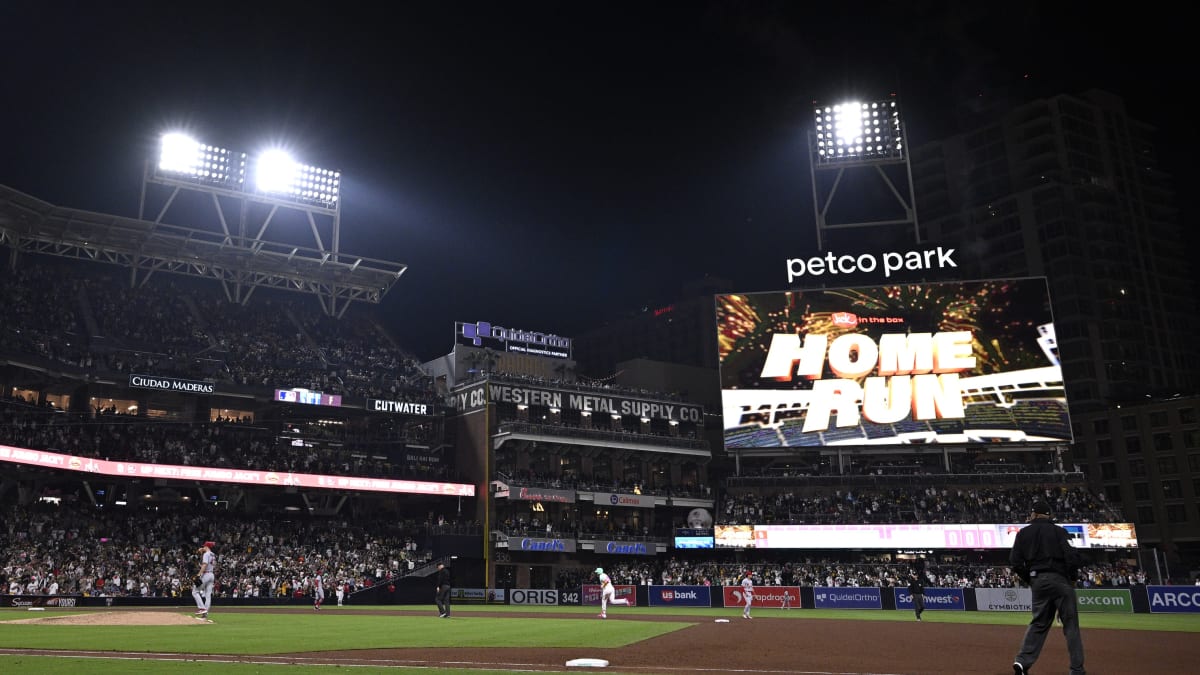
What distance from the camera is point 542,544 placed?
6719 centimetres

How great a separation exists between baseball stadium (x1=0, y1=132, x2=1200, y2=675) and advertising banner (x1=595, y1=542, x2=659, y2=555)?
0.44 m

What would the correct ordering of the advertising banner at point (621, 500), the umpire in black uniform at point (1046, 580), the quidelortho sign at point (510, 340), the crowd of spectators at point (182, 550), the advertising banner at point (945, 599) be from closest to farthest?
the umpire in black uniform at point (1046, 580) < the advertising banner at point (945, 599) < the crowd of spectators at point (182, 550) < the advertising banner at point (621, 500) < the quidelortho sign at point (510, 340)

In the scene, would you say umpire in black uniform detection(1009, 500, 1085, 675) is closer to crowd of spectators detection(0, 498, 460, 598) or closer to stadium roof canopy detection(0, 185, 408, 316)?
crowd of spectators detection(0, 498, 460, 598)

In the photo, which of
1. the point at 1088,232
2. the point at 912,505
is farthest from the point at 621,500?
the point at 1088,232

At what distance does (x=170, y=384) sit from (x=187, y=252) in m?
14.0

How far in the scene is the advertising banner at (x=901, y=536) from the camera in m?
61.1

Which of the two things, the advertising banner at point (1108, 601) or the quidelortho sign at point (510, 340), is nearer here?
the advertising banner at point (1108, 601)

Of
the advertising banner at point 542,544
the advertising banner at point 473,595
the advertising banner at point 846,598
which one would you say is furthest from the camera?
the advertising banner at point 542,544

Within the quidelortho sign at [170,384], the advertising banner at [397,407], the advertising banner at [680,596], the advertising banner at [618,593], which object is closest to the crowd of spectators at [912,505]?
the advertising banner at [618,593]

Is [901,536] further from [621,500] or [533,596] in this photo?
[533,596]

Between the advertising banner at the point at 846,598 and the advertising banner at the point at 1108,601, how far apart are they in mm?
9408

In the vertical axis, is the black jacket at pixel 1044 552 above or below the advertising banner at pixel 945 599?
above

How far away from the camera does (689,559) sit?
7388 cm

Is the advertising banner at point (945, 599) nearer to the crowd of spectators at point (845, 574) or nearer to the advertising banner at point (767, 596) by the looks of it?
the advertising banner at point (767, 596)
